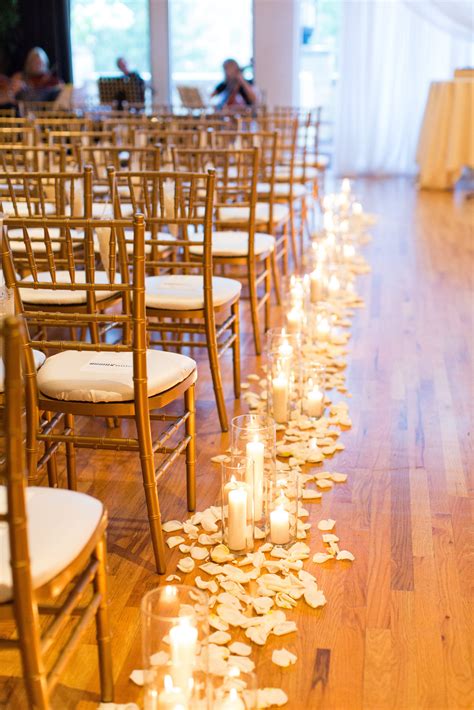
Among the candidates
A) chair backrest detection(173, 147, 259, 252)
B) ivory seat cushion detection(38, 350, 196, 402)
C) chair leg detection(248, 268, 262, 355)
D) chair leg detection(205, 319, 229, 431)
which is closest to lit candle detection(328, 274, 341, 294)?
chair backrest detection(173, 147, 259, 252)

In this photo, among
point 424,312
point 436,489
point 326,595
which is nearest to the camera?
point 326,595

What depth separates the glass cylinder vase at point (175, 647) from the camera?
1.49m

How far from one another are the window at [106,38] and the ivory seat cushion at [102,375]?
→ 938 cm

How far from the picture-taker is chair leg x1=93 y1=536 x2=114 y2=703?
1.58 metres

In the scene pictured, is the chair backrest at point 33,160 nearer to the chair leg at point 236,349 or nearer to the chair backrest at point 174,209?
the chair backrest at point 174,209

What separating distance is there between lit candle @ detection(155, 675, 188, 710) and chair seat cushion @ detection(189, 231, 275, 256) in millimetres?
2246

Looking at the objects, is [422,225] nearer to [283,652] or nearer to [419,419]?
[419,419]

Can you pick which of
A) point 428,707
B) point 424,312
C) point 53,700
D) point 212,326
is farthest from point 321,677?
point 424,312

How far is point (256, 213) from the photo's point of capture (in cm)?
446

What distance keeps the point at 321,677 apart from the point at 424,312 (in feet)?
9.66

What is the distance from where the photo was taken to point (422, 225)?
22.7ft

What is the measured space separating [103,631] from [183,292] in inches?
57.6

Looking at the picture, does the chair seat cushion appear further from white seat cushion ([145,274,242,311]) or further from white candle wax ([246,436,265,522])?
white candle wax ([246,436,265,522])

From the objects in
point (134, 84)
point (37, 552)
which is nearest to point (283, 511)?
point (37, 552)
